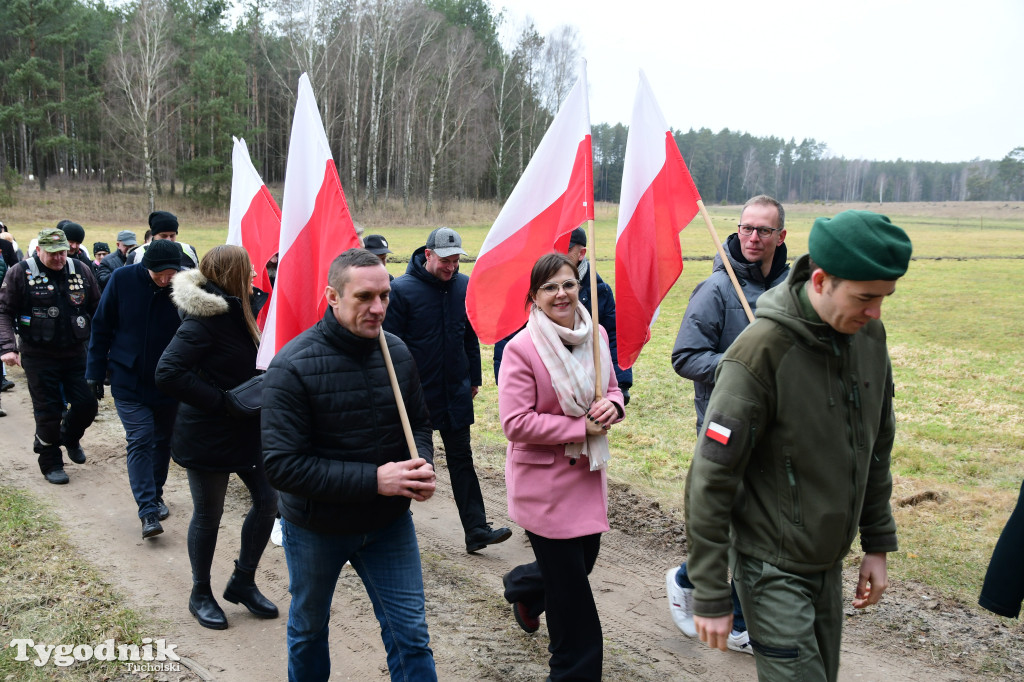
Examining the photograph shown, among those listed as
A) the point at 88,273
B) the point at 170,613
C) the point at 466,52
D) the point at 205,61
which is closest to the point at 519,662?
the point at 170,613

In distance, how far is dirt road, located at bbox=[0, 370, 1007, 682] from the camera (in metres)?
4.14

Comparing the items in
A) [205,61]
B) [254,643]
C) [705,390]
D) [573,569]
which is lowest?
[254,643]

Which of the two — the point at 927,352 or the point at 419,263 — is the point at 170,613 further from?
the point at 927,352

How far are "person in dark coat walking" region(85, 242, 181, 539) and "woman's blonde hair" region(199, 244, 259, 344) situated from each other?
1.45m

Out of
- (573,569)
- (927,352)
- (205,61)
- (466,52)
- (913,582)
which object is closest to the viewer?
(573,569)

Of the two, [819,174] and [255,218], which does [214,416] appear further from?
[819,174]

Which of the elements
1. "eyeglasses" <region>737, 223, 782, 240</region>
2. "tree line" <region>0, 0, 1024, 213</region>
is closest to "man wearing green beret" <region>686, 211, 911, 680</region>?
"eyeglasses" <region>737, 223, 782, 240</region>

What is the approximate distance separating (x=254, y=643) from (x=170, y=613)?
0.66 m

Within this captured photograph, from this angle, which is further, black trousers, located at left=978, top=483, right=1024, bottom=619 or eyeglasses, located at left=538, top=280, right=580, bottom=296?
eyeglasses, located at left=538, top=280, right=580, bottom=296

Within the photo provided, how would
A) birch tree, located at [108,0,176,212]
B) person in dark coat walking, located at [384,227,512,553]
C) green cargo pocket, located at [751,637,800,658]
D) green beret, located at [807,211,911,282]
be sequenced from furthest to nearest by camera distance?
birch tree, located at [108,0,176,212], person in dark coat walking, located at [384,227,512,553], green cargo pocket, located at [751,637,800,658], green beret, located at [807,211,911,282]

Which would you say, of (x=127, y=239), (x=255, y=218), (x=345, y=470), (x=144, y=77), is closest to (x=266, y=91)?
(x=144, y=77)

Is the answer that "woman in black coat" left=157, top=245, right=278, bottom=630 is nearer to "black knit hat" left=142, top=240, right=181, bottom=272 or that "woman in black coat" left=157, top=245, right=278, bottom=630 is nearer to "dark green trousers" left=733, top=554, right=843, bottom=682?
"black knit hat" left=142, top=240, right=181, bottom=272

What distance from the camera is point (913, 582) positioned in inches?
198

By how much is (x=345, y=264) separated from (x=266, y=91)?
186ft
